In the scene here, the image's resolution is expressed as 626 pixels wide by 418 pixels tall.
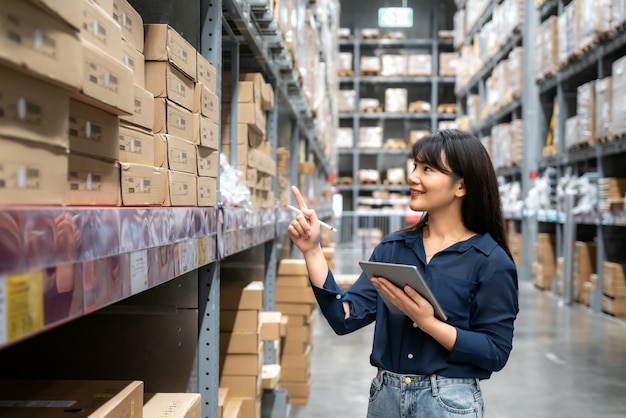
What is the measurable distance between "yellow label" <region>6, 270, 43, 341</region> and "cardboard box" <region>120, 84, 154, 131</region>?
0.81 m

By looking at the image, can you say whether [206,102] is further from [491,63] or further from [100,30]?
[491,63]

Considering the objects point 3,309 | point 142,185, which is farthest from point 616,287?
point 3,309

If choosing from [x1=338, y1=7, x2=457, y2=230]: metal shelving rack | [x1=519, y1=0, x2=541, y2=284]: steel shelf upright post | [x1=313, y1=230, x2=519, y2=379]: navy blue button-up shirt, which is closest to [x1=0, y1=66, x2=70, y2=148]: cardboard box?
[x1=313, y1=230, x2=519, y2=379]: navy blue button-up shirt

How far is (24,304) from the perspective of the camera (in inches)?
33.6

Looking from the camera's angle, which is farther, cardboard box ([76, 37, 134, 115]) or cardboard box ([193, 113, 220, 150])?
cardboard box ([193, 113, 220, 150])

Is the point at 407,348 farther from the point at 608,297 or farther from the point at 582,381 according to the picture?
the point at 608,297

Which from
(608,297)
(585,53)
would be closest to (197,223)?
(608,297)

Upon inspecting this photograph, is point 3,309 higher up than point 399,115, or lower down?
lower down

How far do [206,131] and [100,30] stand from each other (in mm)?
967

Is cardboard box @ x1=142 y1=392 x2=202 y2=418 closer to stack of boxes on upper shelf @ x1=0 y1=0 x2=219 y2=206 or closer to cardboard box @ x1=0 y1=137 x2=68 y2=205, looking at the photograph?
stack of boxes on upper shelf @ x1=0 y1=0 x2=219 y2=206

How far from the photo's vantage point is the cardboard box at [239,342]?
325cm

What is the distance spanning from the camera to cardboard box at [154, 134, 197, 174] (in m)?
1.90

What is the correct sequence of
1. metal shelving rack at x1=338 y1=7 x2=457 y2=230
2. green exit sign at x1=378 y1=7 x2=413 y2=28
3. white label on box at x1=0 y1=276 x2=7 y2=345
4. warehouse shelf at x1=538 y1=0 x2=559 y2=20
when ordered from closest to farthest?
white label on box at x1=0 y1=276 x2=7 y2=345 < warehouse shelf at x1=538 y1=0 x2=559 y2=20 < green exit sign at x1=378 y1=7 x2=413 y2=28 < metal shelving rack at x1=338 y1=7 x2=457 y2=230

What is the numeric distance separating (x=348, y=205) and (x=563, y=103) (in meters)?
10.6
